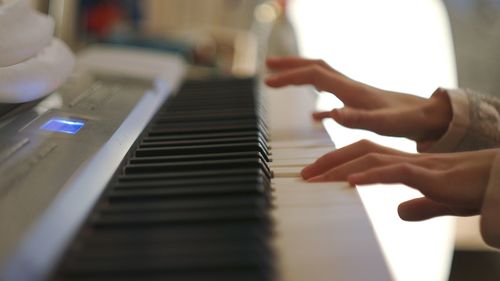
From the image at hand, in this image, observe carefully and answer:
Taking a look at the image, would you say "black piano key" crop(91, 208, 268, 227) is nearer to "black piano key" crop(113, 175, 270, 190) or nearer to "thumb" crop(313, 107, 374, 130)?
"black piano key" crop(113, 175, 270, 190)

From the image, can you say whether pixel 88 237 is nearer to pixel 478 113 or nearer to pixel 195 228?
pixel 195 228

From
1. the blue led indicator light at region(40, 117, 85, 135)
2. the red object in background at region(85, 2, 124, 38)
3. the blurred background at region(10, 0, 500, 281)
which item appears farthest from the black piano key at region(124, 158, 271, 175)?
the red object in background at region(85, 2, 124, 38)

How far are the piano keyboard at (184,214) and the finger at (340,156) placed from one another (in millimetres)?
46

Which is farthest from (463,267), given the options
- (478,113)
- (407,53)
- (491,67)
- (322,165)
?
(322,165)

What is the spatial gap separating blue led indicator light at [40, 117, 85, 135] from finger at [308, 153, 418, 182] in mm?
279

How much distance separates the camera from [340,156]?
614 mm

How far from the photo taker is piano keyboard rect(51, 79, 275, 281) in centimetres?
37

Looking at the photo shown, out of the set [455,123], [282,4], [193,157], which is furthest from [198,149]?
[282,4]

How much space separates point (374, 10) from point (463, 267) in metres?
1.01

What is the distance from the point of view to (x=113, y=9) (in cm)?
207

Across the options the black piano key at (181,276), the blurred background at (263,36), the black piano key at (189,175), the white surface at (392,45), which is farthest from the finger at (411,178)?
the blurred background at (263,36)

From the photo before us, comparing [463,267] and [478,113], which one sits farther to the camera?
[463,267]

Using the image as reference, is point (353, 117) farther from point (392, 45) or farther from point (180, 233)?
point (392, 45)

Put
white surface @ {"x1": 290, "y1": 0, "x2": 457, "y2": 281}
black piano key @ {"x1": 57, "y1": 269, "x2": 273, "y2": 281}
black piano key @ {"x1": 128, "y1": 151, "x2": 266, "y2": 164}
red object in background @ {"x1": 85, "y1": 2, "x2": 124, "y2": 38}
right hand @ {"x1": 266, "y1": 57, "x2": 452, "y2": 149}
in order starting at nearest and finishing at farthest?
black piano key @ {"x1": 57, "y1": 269, "x2": 273, "y2": 281} → black piano key @ {"x1": 128, "y1": 151, "x2": 266, "y2": 164} → right hand @ {"x1": 266, "y1": 57, "x2": 452, "y2": 149} → white surface @ {"x1": 290, "y1": 0, "x2": 457, "y2": 281} → red object in background @ {"x1": 85, "y1": 2, "x2": 124, "y2": 38}
